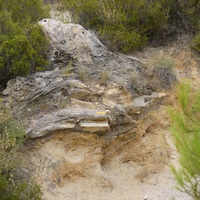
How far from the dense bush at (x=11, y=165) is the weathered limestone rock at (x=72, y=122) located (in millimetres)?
329

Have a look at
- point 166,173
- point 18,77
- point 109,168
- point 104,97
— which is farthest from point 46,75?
point 166,173

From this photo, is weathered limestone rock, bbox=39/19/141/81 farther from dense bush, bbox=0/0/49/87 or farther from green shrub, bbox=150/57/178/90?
green shrub, bbox=150/57/178/90

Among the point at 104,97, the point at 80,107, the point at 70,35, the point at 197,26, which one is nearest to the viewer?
the point at 80,107

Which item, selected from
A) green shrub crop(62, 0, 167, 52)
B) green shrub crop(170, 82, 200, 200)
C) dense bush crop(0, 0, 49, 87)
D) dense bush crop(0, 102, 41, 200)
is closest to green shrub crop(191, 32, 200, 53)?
green shrub crop(62, 0, 167, 52)

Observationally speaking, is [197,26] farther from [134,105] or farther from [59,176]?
[59,176]

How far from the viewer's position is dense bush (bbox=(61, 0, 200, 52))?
8.62 metres

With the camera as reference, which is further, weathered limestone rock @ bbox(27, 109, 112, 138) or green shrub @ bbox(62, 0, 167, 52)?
green shrub @ bbox(62, 0, 167, 52)

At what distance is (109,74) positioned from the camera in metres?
7.57

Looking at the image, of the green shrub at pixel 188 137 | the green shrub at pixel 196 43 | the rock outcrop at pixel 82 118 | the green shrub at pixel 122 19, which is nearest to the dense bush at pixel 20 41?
the rock outcrop at pixel 82 118

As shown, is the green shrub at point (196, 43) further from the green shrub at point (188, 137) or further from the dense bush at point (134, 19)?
the green shrub at point (188, 137)

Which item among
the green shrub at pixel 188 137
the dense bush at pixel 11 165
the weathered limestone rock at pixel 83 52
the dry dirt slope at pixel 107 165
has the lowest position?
the dry dirt slope at pixel 107 165

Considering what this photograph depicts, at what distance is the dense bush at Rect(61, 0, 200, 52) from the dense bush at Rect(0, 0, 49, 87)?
129 centimetres

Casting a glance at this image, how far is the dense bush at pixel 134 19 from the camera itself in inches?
340

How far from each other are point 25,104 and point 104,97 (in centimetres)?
157
